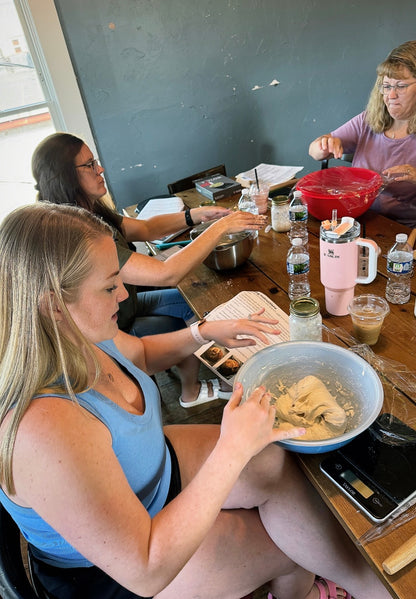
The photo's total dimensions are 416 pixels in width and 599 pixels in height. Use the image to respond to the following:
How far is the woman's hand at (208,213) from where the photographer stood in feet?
5.93

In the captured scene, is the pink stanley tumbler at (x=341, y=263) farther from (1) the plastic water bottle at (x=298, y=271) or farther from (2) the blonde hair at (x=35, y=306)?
(2) the blonde hair at (x=35, y=306)

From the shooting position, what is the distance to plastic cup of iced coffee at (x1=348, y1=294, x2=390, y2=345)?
3.35 ft

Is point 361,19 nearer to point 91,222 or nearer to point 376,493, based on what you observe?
point 91,222

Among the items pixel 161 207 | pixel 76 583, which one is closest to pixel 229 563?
pixel 76 583

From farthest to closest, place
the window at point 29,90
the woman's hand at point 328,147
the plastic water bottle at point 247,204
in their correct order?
1. the window at point 29,90
2. the woman's hand at point 328,147
3. the plastic water bottle at point 247,204

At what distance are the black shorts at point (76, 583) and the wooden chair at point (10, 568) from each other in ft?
0.33

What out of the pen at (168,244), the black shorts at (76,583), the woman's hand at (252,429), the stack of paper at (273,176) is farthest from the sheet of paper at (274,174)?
the black shorts at (76,583)

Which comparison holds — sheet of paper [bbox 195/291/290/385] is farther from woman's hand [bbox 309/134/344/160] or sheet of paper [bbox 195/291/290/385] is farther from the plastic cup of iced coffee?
woman's hand [bbox 309/134/344/160]

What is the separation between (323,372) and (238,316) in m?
0.34

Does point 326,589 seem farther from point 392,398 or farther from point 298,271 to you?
point 298,271

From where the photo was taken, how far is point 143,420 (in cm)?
90

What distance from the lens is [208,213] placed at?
1814 mm

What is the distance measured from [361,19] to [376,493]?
3.19 m

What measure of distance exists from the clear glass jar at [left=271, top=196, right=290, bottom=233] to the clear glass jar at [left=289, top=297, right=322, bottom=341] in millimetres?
705
